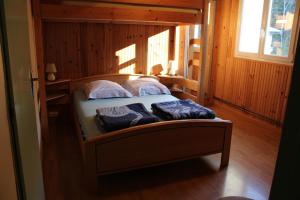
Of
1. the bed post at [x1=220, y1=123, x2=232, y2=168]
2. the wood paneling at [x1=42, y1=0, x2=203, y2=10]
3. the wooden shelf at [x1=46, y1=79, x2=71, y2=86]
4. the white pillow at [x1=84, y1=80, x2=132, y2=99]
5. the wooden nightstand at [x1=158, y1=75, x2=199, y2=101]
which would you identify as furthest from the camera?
the wooden nightstand at [x1=158, y1=75, x2=199, y2=101]

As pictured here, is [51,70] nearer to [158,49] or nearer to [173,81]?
[158,49]

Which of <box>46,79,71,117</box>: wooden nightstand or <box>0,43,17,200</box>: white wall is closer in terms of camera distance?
<box>0,43,17,200</box>: white wall

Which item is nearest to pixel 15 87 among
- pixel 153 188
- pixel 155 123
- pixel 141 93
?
pixel 155 123

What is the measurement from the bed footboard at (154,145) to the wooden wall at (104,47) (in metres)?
2.01

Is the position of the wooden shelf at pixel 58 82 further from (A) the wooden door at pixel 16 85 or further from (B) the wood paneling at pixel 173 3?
(A) the wooden door at pixel 16 85

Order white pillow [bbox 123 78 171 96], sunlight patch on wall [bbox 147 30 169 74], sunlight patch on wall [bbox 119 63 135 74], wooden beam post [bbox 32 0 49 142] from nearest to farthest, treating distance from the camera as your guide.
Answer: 1. wooden beam post [bbox 32 0 49 142]
2. white pillow [bbox 123 78 171 96]
3. sunlight patch on wall [bbox 119 63 135 74]
4. sunlight patch on wall [bbox 147 30 169 74]

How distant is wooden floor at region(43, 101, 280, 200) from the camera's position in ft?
7.14

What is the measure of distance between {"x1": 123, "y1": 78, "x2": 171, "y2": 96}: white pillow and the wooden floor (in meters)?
1.07

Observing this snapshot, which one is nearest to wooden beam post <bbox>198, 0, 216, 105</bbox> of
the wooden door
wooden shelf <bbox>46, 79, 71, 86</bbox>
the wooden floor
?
the wooden floor

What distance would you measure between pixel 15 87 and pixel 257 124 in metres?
3.60

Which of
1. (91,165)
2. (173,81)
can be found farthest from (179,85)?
(91,165)

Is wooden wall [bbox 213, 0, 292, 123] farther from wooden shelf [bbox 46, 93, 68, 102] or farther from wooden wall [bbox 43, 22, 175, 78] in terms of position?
wooden shelf [bbox 46, 93, 68, 102]

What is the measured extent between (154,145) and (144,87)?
146 cm

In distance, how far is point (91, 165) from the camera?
2.11 m
